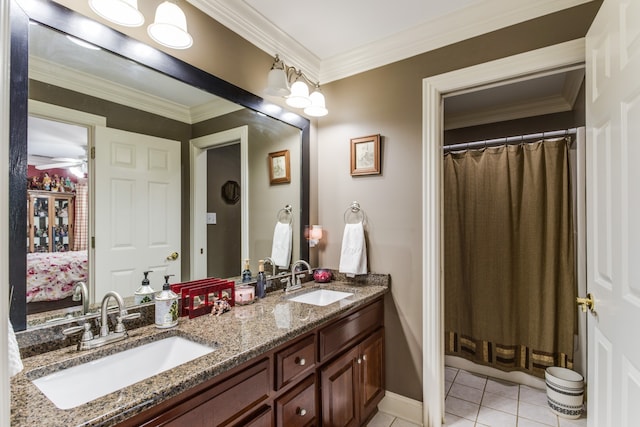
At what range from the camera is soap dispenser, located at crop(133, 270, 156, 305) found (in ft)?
4.54

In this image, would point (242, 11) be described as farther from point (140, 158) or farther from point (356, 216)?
point (356, 216)

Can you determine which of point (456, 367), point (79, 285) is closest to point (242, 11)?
point (79, 285)

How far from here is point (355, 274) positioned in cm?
219

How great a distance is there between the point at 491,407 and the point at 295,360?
1726mm

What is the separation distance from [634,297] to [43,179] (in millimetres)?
1992

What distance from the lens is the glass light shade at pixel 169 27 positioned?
4.17 ft

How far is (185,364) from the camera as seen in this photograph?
3.20 feet

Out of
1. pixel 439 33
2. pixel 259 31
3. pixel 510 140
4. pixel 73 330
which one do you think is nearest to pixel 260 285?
pixel 73 330

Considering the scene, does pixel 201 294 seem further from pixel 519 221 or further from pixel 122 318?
pixel 519 221

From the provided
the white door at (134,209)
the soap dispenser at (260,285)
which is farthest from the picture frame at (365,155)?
the white door at (134,209)

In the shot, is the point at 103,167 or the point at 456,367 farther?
the point at 456,367

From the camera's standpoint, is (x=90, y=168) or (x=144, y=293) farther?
(x=144, y=293)

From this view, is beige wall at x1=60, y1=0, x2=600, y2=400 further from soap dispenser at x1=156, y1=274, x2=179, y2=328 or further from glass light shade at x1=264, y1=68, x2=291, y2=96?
soap dispenser at x1=156, y1=274, x2=179, y2=328

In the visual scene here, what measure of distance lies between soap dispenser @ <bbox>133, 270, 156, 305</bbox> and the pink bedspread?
22 centimetres
